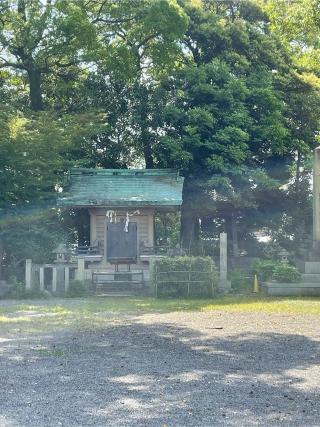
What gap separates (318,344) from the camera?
10.8 m

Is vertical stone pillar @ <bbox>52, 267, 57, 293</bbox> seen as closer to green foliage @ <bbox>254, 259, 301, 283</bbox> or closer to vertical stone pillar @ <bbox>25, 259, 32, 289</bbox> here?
vertical stone pillar @ <bbox>25, 259, 32, 289</bbox>

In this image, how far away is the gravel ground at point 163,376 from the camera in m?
6.32

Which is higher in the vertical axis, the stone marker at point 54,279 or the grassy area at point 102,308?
the stone marker at point 54,279

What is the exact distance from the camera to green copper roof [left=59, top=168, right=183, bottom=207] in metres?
23.2

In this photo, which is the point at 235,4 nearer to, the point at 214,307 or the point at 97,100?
the point at 97,100

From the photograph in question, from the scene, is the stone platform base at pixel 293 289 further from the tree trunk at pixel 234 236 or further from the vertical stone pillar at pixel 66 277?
the tree trunk at pixel 234 236

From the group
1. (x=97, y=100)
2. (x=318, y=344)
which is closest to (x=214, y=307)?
(x=318, y=344)

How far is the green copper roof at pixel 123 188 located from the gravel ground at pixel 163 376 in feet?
34.2

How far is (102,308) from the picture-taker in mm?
16750

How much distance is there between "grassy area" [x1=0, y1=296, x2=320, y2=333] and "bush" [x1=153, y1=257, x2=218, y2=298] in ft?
2.17

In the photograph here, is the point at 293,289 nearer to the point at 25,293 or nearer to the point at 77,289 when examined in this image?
the point at 77,289

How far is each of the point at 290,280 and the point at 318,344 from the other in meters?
10.2

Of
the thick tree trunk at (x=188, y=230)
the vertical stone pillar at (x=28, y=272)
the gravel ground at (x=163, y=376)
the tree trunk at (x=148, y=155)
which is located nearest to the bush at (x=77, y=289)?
the vertical stone pillar at (x=28, y=272)

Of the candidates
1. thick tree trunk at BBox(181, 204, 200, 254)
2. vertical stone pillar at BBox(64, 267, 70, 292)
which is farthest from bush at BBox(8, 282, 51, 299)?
thick tree trunk at BBox(181, 204, 200, 254)
